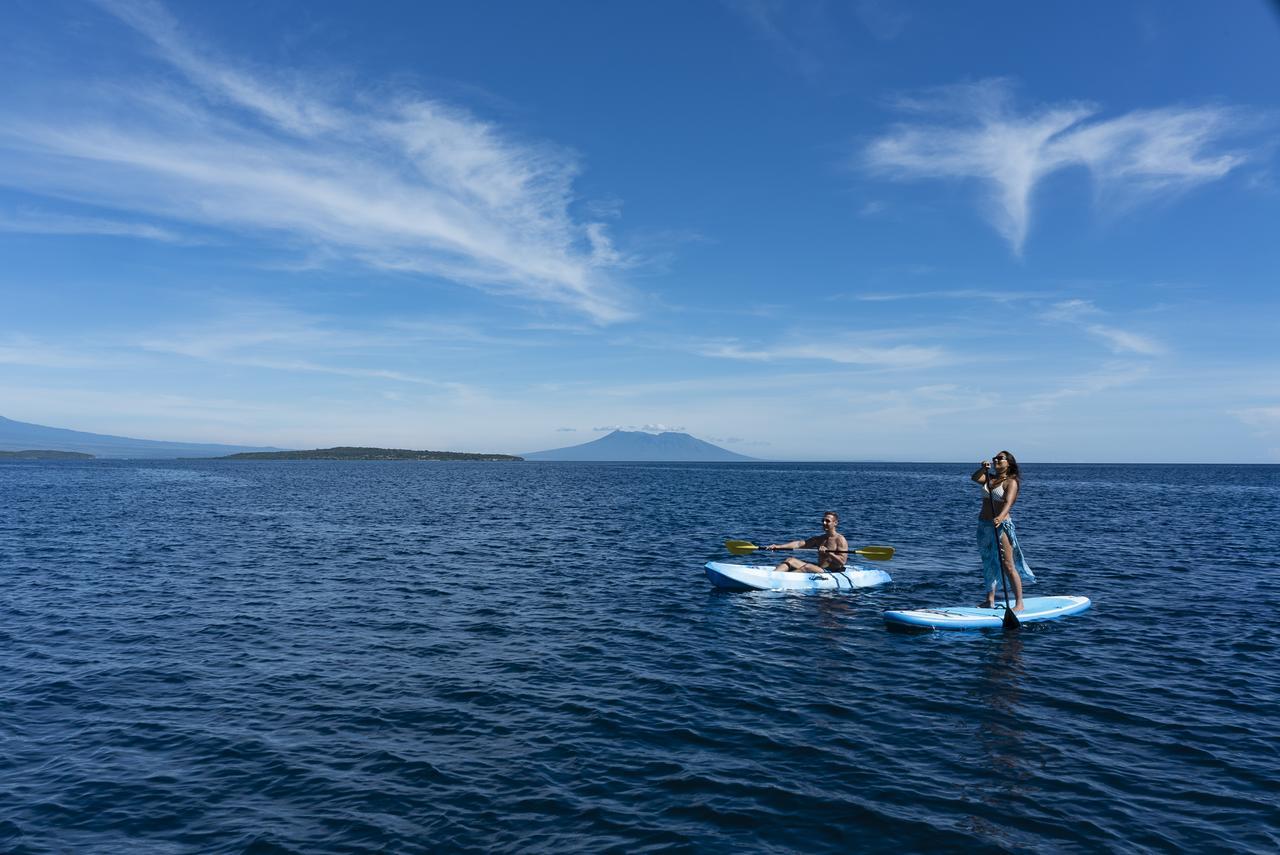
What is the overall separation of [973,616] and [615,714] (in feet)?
41.6

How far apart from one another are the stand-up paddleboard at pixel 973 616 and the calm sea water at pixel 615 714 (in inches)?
20.1

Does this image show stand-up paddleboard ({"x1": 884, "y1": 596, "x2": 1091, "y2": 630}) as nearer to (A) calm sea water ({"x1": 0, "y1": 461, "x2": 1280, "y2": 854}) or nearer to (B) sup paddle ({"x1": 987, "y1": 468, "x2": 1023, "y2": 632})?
(B) sup paddle ({"x1": 987, "y1": 468, "x2": 1023, "y2": 632})

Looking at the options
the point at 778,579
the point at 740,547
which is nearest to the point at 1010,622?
the point at 778,579

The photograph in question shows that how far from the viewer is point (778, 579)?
88.4ft

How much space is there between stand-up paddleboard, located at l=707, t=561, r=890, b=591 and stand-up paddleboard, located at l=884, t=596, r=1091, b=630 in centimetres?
537

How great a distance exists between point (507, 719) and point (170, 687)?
8322 mm

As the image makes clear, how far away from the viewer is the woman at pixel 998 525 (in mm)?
20672

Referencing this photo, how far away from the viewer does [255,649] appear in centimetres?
1892

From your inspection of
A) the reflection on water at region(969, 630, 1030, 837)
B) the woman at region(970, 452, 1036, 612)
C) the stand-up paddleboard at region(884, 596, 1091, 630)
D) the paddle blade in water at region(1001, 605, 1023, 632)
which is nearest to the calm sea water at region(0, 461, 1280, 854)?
the reflection on water at region(969, 630, 1030, 837)

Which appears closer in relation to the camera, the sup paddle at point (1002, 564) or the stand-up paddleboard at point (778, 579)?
the sup paddle at point (1002, 564)

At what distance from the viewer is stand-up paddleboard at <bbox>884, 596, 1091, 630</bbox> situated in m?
20.9

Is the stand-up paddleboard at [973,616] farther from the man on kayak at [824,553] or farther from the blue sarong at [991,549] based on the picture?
the man on kayak at [824,553]

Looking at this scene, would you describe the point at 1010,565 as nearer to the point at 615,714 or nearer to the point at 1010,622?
the point at 1010,622

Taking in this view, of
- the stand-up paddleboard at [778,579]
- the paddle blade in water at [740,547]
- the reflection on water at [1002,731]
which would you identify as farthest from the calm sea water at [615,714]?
the paddle blade in water at [740,547]
